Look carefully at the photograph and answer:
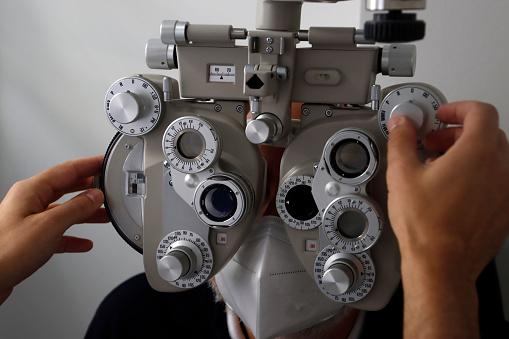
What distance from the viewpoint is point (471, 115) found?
2.25 feet

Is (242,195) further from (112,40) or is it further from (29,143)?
(29,143)

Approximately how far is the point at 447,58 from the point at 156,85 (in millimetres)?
667

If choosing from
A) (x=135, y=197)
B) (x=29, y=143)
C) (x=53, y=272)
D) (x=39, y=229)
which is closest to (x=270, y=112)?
(x=135, y=197)

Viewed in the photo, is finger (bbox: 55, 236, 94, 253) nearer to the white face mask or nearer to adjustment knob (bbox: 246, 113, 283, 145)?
A: the white face mask

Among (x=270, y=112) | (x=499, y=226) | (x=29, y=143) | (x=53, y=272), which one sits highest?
(x=270, y=112)

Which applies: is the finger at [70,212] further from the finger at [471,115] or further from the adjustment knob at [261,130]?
the finger at [471,115]

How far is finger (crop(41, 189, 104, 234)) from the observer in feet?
3.04

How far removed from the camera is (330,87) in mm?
803

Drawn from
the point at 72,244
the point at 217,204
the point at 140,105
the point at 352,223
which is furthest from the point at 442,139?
the point at 72,244

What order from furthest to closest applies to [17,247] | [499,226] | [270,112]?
[17,247] → [270,112] → [499,226]

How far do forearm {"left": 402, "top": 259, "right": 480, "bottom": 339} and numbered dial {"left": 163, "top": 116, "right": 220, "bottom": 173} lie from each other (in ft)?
0.96

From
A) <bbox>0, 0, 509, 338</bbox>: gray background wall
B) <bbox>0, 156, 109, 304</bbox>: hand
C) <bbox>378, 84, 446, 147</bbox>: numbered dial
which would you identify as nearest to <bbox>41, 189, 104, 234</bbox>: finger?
<bbox>0, 156, 109, 304</bbox>: hand

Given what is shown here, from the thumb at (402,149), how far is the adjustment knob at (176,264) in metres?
0.31

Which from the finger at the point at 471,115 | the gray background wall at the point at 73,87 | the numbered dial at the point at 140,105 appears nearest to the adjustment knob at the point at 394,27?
the finger at the point at 471,115
